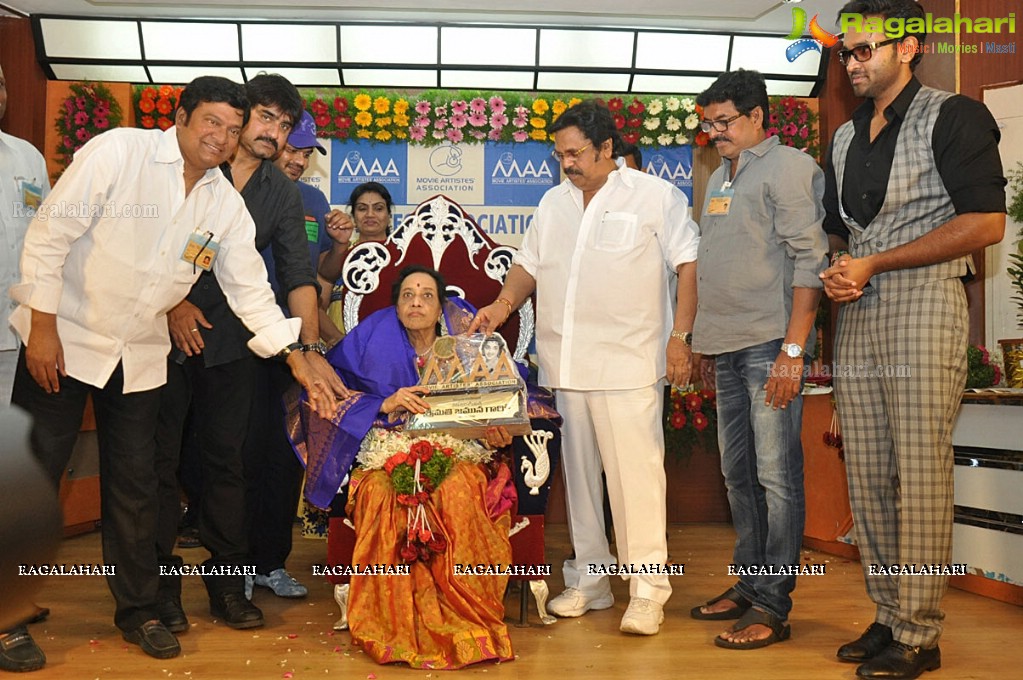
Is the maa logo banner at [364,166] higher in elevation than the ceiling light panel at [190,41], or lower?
lower

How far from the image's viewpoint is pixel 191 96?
3.22m

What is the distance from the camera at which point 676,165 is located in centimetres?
738

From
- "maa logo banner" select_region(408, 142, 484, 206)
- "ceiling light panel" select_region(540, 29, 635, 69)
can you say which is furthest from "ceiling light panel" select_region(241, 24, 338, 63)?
"ceiling light panel" select_region(540, 29, 635, 69)

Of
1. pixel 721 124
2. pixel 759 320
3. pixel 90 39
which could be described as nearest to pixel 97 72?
pixel 90 39

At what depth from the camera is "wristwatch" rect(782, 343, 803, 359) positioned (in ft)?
10.6

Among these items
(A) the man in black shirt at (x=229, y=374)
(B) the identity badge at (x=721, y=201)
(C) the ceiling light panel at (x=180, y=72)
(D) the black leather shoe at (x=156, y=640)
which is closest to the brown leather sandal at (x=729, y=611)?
(B) the identity badge at (x=721, y=201)

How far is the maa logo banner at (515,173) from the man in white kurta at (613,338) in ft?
11.6

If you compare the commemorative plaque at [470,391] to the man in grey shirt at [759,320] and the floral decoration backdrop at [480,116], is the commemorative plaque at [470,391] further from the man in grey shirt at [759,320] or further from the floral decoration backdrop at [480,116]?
the floral decoration backdrop at [480,116]

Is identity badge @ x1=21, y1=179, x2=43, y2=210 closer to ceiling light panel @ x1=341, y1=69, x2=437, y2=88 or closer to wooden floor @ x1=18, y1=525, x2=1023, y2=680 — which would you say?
wooden floor @ x1=18, y1=525, x2=1023, y2=680

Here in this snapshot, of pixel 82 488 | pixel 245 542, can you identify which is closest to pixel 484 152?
pixel 82 488

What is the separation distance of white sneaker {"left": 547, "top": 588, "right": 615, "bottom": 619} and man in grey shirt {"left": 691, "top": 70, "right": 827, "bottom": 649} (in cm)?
64

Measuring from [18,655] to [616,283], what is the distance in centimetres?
246

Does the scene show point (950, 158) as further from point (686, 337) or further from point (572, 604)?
point (572, 604)

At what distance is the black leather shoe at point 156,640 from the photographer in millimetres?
3154
